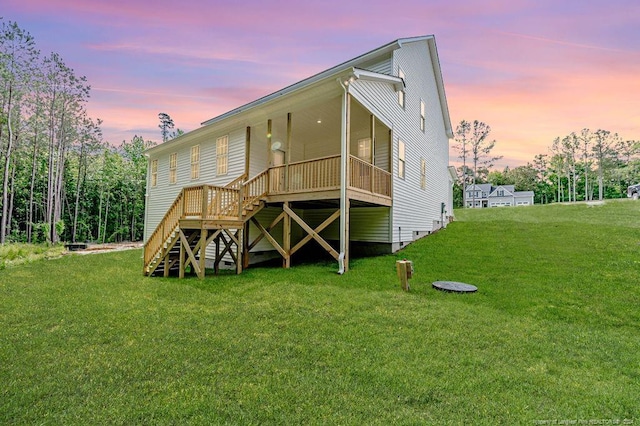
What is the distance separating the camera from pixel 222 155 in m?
11.7

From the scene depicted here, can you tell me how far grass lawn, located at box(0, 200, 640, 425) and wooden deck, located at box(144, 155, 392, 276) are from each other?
119cm

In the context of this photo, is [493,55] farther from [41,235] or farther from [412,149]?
[41,235]

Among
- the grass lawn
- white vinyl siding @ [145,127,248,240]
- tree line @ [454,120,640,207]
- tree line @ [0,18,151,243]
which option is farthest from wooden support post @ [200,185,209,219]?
tree line @ [454,120,640,207]

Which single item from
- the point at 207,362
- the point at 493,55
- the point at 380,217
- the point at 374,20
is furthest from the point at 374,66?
the point at 207,362

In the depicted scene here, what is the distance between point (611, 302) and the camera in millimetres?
5785

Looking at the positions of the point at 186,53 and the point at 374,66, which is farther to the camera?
the point at 374,66

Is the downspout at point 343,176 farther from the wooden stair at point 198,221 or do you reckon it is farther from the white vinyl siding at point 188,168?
the white vinyl siding at point 188,168

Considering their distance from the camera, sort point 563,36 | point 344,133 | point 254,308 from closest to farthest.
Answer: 1. point 254,308
2. point 344,133
3. point 563,36

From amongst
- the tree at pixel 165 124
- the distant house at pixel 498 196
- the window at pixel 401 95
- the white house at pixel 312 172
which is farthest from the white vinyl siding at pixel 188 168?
the distant house at pixel 498 196

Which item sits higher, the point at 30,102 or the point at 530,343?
the point at 30,102

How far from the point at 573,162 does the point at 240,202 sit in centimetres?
5572

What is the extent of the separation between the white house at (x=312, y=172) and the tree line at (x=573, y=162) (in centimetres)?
2436

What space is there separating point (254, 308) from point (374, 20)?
10.6 meters

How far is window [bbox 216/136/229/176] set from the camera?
1147 cm
